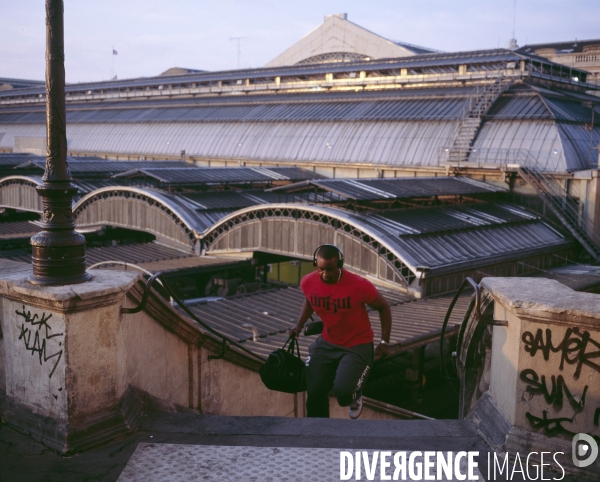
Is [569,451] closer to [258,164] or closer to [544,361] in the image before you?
[544,361]

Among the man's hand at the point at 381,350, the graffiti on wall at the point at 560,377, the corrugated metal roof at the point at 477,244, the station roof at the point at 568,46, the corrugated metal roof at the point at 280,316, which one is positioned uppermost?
the station roof at the point at 568,46

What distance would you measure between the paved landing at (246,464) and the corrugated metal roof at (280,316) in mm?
11294

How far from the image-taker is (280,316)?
23.6m

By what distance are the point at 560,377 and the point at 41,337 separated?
17.1ft

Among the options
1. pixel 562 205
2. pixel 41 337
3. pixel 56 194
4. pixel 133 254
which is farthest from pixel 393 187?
pixel 41 337

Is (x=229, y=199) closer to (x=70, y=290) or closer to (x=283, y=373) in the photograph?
(x=283, y=373)

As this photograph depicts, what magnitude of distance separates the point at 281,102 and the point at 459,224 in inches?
1184

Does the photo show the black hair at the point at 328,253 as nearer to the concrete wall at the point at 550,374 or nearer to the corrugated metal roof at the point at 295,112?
the concrete wall at the point at 550,374

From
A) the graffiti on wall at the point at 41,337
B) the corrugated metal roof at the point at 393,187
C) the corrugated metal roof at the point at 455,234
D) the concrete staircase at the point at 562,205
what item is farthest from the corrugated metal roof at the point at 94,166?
the graffiti on wall at the point at 41,337

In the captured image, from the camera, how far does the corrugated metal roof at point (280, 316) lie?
816 inches

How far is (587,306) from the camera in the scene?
639 centimetres

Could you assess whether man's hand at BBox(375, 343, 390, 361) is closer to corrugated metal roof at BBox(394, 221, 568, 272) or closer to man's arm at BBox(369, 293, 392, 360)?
man's arm at BBox(369, 293, 392, 360)

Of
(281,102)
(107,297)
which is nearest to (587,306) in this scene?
(107,297)

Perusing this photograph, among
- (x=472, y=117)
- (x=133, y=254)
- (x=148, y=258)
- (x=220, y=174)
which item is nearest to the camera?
(x=148, y=258)
